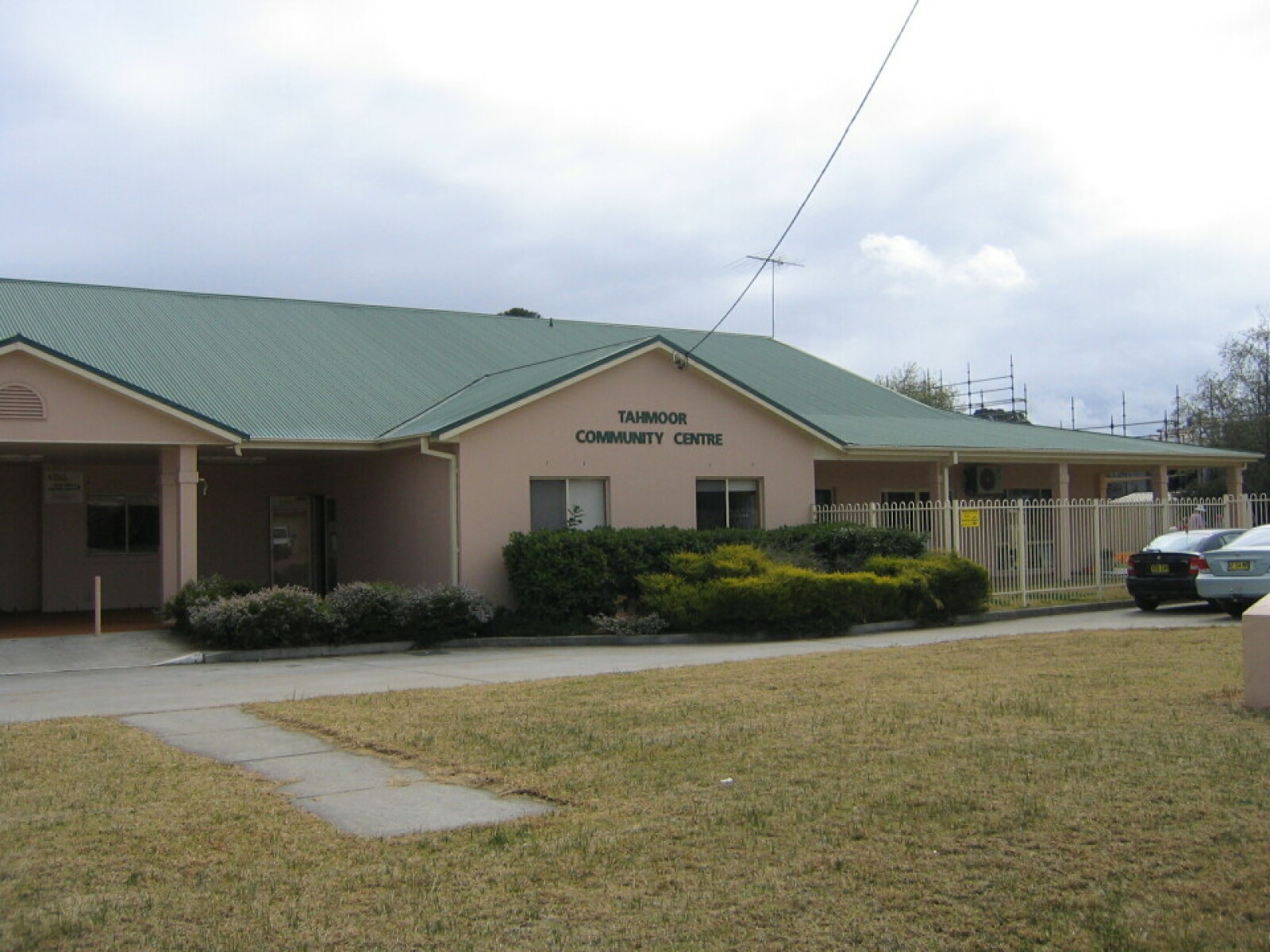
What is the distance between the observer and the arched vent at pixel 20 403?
1716 cm

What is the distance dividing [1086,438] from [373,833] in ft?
88.2

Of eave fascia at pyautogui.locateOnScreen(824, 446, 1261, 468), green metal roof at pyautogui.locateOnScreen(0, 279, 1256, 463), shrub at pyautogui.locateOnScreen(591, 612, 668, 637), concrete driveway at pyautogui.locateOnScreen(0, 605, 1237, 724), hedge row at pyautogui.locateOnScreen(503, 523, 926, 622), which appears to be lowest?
concrete driveway at pyautogui.locateOnScreen(0, 605, 1237, 724)

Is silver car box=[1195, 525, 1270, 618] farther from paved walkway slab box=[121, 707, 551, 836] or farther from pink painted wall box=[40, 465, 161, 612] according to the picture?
pink painted wall box=[40, 465, 161, 612]

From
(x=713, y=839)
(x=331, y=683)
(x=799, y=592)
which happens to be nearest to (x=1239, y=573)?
(x=799, y=592)

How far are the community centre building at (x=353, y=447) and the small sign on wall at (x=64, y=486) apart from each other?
0.10 feet

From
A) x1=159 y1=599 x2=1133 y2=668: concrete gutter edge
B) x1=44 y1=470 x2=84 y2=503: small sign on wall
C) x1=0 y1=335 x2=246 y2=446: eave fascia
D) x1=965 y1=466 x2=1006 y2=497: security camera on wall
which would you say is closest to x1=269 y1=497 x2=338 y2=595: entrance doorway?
x1=44 y1=470 x2=84 y2=503: small sign on wall

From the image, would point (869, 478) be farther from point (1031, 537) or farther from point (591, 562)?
point (591, 562)

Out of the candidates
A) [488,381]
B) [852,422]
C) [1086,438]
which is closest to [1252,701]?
[488,381]

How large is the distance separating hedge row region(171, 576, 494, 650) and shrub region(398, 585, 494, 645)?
11 millimetres

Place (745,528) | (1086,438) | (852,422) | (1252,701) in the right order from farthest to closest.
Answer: (1086,438)
(852,422)
(745,528)
(1252,701)

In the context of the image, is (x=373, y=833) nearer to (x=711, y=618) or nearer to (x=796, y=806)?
(x=796, y=806)

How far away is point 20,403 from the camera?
679 inches

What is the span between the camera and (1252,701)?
941 cm

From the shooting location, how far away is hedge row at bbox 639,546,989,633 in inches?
723
